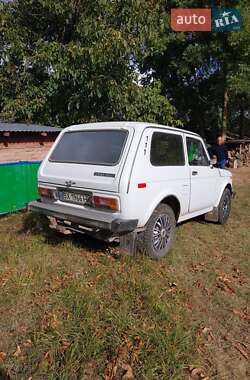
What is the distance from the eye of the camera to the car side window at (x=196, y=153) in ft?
18.3

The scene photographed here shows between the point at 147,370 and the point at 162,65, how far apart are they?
23862 mm

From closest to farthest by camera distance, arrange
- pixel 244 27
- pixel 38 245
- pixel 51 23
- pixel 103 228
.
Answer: pixel 103 228
pixel 38 245
pixel 51 23
pixel 244 27

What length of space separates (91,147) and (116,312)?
2.31m

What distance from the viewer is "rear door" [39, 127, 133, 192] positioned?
4.07m

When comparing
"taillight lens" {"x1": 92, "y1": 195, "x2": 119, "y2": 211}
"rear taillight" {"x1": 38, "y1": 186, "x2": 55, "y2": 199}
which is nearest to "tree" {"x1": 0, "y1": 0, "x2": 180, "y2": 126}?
"rear taillight" {"x1": 38, "y1": 186, "x2": 55, "y2": 199}

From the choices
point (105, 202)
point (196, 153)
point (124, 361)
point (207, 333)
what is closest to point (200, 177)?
point (196, 153)

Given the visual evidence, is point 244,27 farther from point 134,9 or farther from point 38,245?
point 38,245

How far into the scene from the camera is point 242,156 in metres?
21.4

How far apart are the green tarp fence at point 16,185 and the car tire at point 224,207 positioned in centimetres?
436

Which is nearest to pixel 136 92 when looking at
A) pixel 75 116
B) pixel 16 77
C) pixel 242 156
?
pixel 75 116

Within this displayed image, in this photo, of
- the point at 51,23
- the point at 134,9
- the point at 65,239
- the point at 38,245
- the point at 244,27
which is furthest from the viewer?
the point at 244,27

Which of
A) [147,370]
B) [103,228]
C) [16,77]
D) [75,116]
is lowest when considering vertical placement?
[147,370]

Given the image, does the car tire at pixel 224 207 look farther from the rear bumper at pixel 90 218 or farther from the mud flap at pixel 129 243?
the rear bumper at pixel 90 218

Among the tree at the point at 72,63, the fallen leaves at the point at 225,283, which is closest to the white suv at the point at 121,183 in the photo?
the fallen leaves at the point at 225,283
